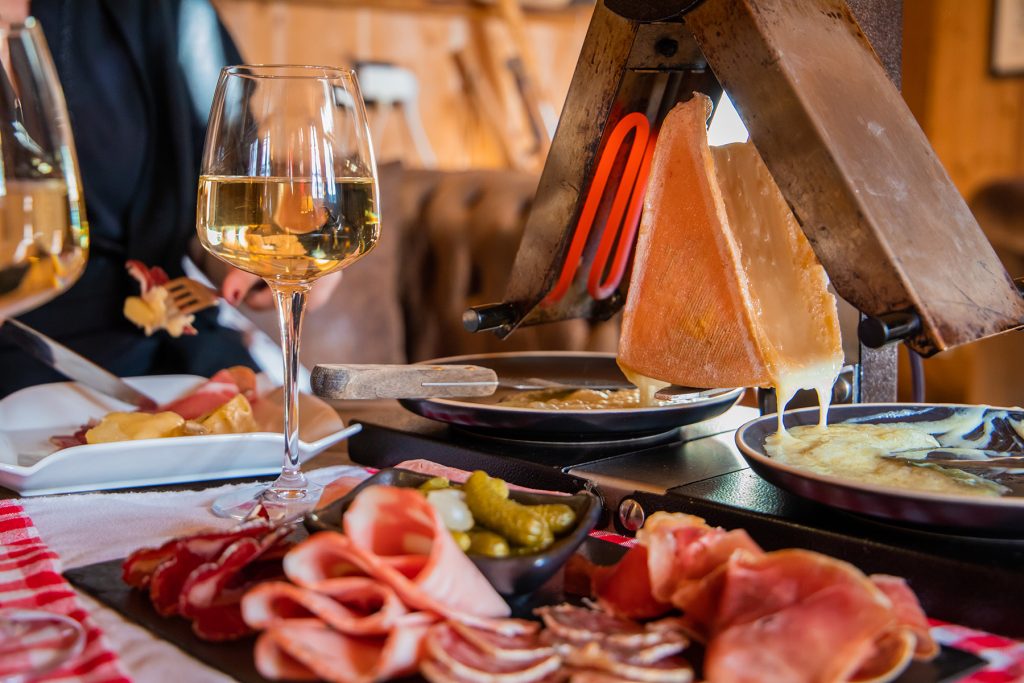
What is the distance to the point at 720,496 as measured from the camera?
2.72 feet

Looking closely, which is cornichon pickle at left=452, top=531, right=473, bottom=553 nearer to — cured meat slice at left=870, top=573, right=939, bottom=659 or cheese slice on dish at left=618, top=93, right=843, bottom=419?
cured meat slice at left=870, top=573, right=939, bottom=659

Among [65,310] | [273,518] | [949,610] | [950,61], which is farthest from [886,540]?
[950,61]

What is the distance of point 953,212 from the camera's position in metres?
0.91

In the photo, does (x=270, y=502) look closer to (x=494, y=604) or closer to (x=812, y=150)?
(x=494, y=604)

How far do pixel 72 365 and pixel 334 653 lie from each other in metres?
0.76

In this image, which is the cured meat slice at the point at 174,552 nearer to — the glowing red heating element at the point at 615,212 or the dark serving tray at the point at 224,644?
the dark serving tray at the point at 224,644

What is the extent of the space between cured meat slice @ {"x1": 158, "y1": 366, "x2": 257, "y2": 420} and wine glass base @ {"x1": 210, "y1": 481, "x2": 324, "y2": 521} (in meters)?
0.23

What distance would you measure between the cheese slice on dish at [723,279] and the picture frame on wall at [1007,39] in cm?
412

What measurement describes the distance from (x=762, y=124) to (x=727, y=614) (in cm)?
45

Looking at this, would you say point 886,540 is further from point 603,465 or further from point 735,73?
point 735,73

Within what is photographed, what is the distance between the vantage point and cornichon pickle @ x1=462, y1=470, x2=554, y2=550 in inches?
25.2

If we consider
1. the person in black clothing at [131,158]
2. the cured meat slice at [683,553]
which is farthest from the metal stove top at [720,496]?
the person in black clothing at [131,158]

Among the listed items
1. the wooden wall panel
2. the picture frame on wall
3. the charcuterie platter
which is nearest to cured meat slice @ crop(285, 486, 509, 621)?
the charcuterie platter

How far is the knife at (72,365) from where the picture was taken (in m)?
1.16
